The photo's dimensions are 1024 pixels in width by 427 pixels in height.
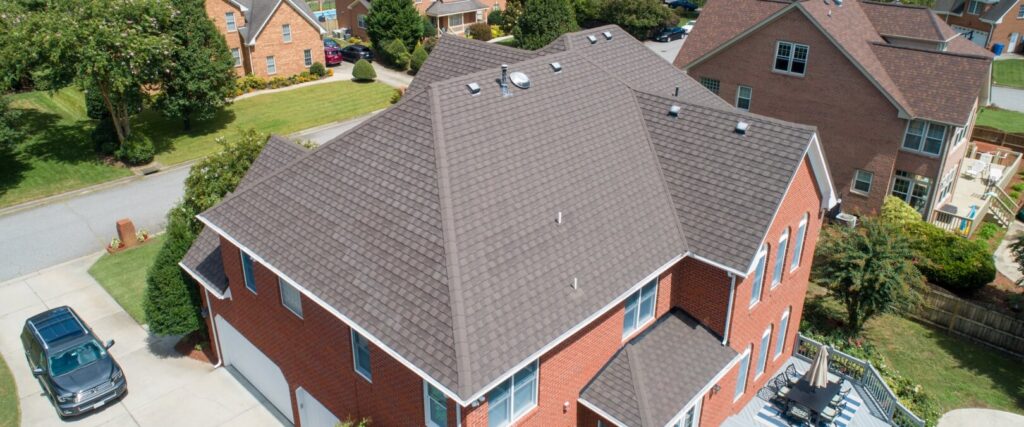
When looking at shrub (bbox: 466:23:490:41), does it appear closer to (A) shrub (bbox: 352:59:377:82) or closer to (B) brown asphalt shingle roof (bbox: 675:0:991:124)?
(A) shrub (bbox: 352:59:377:82)

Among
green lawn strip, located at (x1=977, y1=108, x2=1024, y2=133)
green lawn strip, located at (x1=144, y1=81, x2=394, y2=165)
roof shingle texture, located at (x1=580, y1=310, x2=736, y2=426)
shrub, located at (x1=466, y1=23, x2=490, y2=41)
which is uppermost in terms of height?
shrub, located at (x1=466, y1=23, x2=490, y2=41)

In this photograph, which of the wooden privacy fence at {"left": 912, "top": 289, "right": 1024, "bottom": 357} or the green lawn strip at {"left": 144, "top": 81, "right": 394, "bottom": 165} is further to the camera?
the green lawn strip at {"left": 144, "top": 81, "right": 394, "bottom": 165}

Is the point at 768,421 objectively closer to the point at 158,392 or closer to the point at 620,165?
the point at 620,165

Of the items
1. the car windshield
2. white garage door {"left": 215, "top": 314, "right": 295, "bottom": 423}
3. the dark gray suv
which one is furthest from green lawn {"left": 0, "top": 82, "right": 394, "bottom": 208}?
white garage door {"left": 215, "top": 314, "right": 295, "bottom": 423}

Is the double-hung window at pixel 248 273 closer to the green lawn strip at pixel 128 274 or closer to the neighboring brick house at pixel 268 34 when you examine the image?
the green lawn strip at pixel 128 274

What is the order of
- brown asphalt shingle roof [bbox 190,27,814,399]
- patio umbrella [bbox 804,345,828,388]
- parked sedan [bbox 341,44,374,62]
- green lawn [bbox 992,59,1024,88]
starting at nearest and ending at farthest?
1. brown asphalt shingle roof [bbox 190,27,814,399]
2. patio umbrella [bbox 804,345,828,388]
3. green lawn [bbox 992,59,1024,88]
4. parked sedan [bbox 341,44,374,62]

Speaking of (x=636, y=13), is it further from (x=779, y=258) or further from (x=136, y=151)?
(x=779, y=258)
